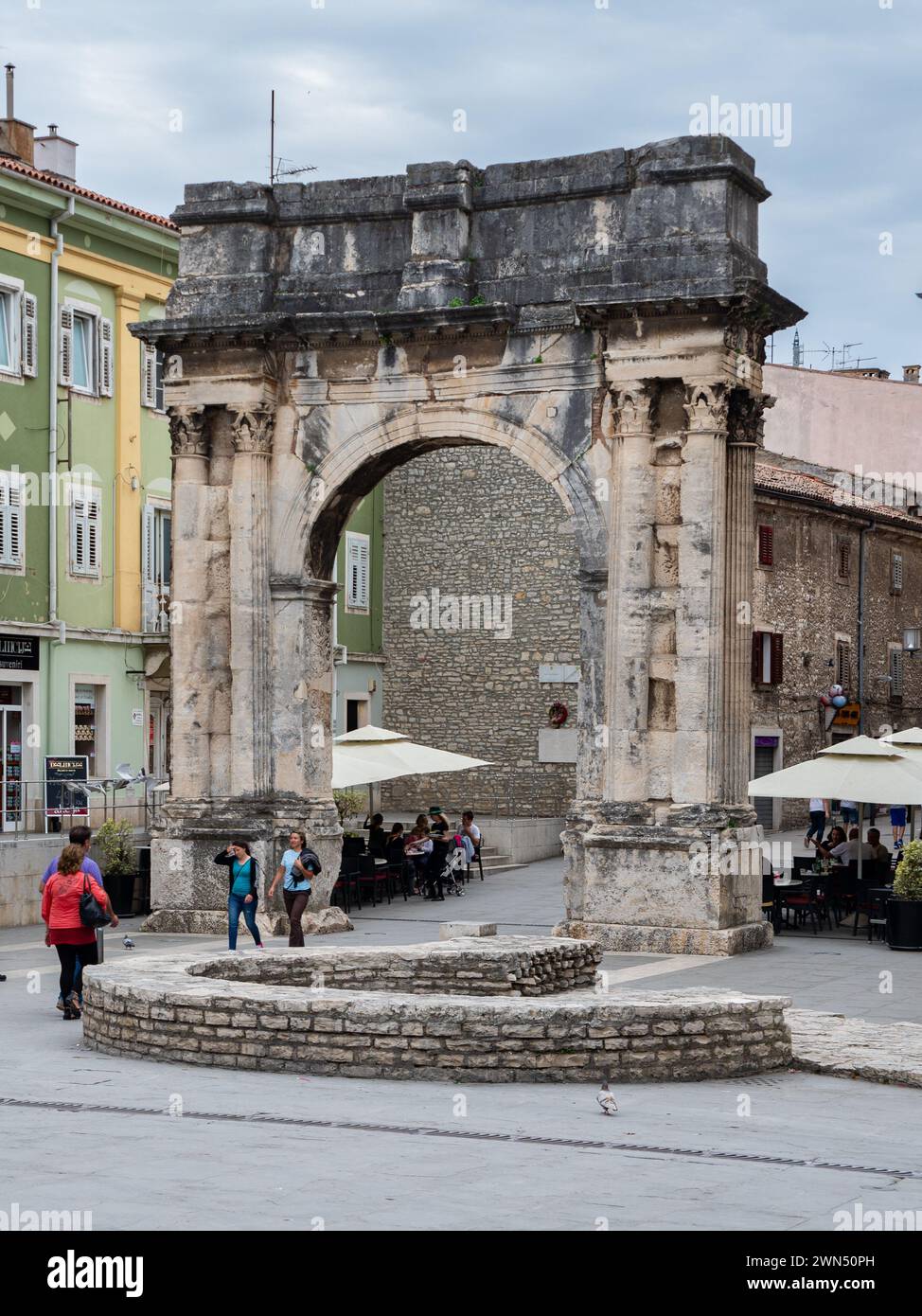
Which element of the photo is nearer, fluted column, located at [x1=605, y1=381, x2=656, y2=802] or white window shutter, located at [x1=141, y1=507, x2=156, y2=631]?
fluted column, located at [x1=605, y1=381, x2=656, y2=802]

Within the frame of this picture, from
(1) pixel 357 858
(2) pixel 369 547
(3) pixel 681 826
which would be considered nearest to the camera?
(3) pixel 681 826

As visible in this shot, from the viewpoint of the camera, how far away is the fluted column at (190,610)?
24625 mm

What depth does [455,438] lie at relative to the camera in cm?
2380

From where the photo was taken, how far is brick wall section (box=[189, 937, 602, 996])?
15984 millimetres

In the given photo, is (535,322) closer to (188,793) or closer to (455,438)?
(455,438)

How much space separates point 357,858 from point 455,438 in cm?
746

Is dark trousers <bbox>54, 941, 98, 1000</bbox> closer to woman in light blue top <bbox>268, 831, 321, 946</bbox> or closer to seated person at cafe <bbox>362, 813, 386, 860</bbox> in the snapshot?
woman in light blue top <bbox>268, 831, 321, 946</bbox>

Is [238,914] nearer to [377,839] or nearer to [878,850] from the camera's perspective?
[878,850]

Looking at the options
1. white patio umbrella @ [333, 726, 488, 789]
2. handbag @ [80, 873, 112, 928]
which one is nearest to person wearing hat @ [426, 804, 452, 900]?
white patio umbrella @ [333, 726, 488, 789]

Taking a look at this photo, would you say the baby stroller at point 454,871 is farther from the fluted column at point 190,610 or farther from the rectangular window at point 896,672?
the rectangular window at point 896,672

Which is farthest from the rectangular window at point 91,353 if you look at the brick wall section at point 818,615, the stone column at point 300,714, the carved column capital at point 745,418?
the carved column capital at point 745,418

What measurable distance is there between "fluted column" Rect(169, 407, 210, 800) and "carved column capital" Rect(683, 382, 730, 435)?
6.47 metres

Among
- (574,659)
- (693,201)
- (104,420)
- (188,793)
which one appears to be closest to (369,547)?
(574,659)

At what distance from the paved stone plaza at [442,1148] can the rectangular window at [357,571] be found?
26.9m
